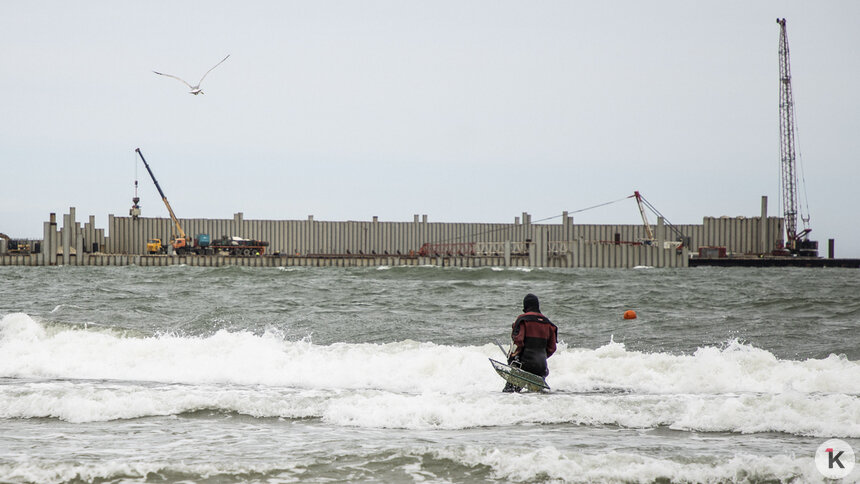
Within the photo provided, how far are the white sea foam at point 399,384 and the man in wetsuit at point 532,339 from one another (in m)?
0.50

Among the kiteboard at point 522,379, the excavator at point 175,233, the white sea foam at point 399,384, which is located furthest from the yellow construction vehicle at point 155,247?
the kiteboard at point 522,379

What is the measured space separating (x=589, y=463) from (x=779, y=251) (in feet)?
283

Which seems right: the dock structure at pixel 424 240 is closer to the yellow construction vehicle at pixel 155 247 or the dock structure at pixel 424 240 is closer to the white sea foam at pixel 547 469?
the yellow construction vehicle at pixel 155 247

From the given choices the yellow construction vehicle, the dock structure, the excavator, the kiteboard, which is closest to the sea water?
the kiteboard

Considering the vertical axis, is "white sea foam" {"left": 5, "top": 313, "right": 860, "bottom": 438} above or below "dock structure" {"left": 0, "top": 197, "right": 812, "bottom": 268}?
below

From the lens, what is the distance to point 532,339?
11164mm

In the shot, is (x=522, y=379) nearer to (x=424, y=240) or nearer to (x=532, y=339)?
(x=532, y=339)

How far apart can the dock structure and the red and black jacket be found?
6120 centimetres

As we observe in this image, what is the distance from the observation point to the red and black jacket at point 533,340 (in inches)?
438

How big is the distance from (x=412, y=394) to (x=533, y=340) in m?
2.79

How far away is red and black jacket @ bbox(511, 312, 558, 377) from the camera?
36.5 ft

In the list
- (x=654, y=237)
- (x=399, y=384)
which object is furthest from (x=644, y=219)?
(x=399, y=384)

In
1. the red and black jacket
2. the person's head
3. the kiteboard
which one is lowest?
the kiteboard

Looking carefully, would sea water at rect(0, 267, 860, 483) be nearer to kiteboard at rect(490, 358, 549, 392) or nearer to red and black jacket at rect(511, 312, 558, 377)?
kiteboard at rect(490, 358, 549, 392)
